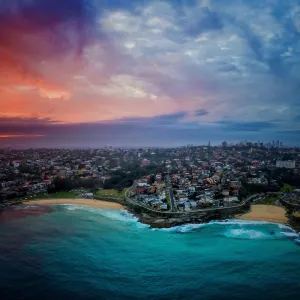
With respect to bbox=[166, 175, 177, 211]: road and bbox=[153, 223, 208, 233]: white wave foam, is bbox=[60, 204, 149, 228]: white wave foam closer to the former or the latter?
bbox=[153, 223, 208, 233]: white wave foam

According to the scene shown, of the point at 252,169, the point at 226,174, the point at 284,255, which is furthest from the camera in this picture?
the point at 252,169

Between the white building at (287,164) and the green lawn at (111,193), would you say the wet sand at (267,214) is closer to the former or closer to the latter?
the green lawn at (111,193)

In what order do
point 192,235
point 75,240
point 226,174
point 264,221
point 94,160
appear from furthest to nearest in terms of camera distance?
point 94,160, point 226,174, point 264,221, point 192,235, point 75,240

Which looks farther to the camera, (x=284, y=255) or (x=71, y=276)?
(x=284, y=255)

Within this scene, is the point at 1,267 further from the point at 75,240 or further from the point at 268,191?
the point at 268,191

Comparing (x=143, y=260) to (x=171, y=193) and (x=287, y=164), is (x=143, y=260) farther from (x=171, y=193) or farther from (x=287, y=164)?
(x=287, y=164)

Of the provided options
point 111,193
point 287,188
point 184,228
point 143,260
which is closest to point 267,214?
point 184,228

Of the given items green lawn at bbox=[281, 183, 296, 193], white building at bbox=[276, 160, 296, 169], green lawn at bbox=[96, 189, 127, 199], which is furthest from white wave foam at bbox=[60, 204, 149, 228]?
white building at bbox=[276, 160, 296, 169]

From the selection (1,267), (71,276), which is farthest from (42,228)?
A: (71,276)

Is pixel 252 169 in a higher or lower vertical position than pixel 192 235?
higher
